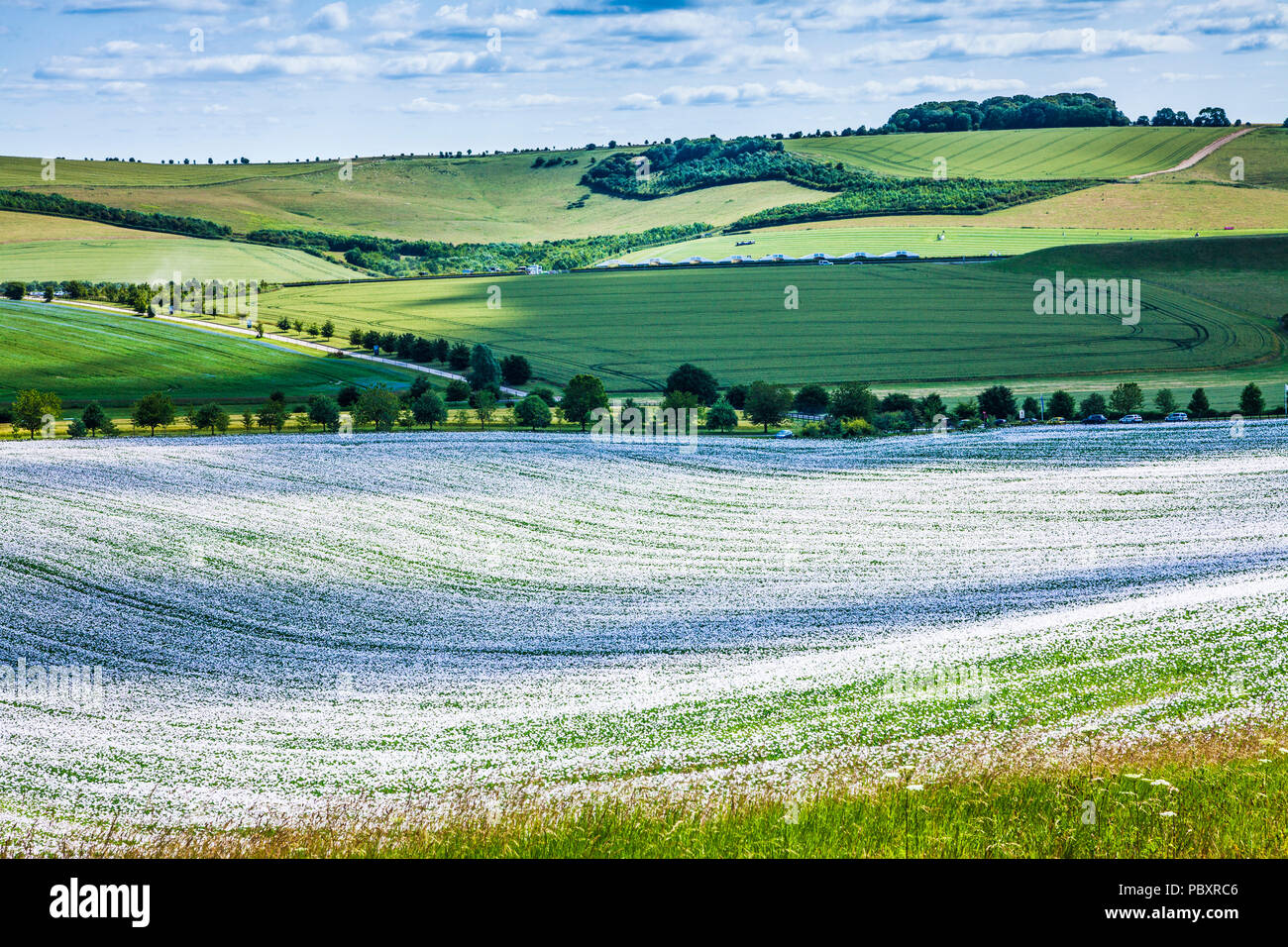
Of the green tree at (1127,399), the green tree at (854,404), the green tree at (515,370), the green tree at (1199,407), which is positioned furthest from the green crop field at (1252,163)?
the green tree at (854,404)

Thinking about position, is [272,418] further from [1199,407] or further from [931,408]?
[1199,407]

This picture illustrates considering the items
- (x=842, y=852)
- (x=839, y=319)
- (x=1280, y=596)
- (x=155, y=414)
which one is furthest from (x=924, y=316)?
(x=842, y=852)

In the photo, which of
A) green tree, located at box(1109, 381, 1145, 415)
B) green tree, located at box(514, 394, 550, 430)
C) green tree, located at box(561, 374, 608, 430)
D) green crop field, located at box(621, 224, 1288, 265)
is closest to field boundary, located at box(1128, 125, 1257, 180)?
green crop field, located at box(621, 224, 1288, 265)

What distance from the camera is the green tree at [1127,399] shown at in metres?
74.0

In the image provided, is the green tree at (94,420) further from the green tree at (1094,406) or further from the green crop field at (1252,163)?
the green crop field at (1252,163)

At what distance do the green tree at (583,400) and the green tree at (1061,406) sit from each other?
101ft

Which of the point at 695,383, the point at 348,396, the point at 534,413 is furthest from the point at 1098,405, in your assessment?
the point at 348,396

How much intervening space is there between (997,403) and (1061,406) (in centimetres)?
412

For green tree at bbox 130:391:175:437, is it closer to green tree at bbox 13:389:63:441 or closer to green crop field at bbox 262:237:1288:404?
green tree at bbox 13:389:63:441

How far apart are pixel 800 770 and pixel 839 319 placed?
109 metres

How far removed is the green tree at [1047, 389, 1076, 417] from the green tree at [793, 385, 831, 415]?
15.0 m

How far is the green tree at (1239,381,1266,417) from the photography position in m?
71.2

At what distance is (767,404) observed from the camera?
73250 mm

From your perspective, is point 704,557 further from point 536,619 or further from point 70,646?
point 70,646
